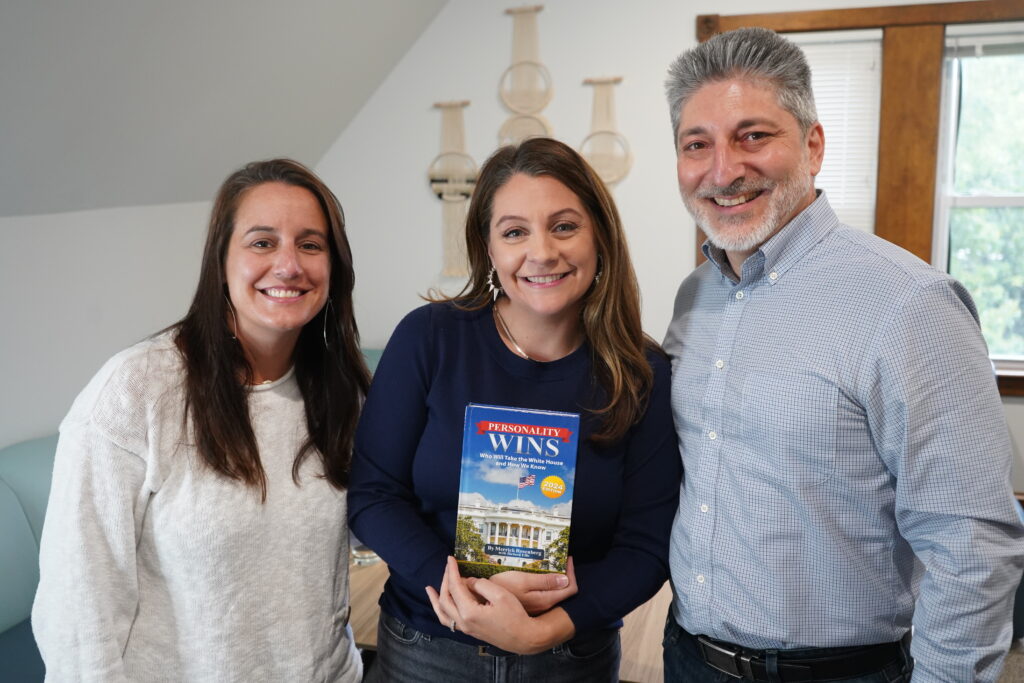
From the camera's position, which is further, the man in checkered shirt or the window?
the window

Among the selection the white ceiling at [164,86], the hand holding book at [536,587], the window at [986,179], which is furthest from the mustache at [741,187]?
the window at [986,179]

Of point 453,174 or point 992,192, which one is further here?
point 453,174

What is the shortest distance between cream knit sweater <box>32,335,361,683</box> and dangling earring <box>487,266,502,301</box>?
0.45 m

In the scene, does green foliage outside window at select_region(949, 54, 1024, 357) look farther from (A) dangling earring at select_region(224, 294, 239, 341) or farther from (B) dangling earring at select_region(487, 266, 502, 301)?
(A) dangling earring at select_region(224, 294, 239, 341)

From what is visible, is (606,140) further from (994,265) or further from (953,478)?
A: (953,478)

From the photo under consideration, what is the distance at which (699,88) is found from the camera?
4.47 ft

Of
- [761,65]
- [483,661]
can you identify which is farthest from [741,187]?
[483,661]

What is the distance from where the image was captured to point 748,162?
1.33m

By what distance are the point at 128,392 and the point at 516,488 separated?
25.5 inches

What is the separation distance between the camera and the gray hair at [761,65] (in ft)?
4.30

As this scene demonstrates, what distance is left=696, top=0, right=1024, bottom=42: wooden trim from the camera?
377cm

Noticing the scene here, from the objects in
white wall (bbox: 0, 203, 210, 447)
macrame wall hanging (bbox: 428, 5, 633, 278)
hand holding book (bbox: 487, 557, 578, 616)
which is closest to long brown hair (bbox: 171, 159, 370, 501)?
hand holding book (bbox: 487, 557, 578, 616)

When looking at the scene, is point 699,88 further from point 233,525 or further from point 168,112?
point 168,112

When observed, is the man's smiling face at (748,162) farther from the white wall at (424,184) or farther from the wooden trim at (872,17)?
the wooden trim at (872,17)
